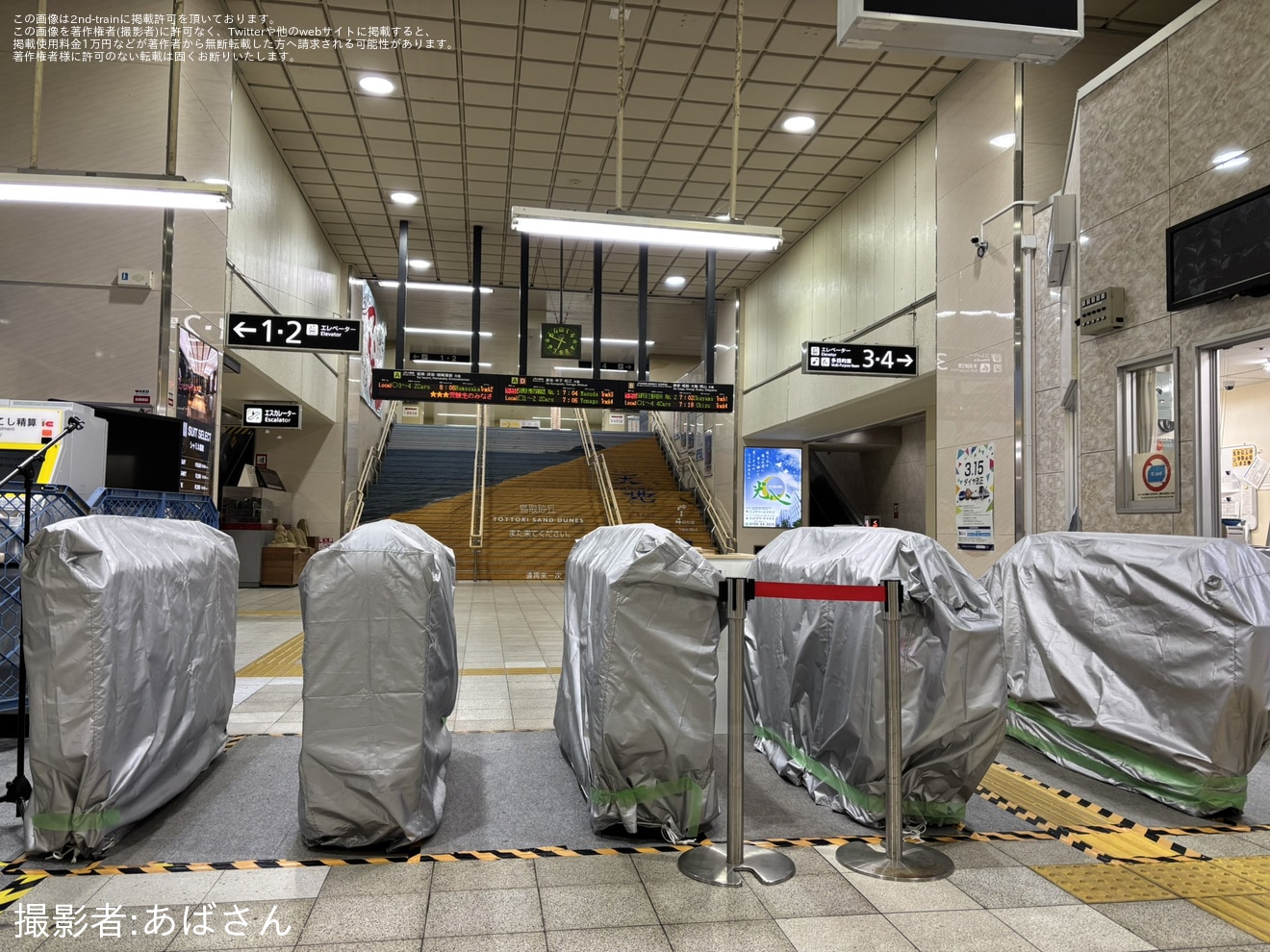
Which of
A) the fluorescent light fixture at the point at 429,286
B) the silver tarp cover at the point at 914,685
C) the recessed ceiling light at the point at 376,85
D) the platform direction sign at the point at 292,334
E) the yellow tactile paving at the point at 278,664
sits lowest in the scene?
the yellow tactile paving at the point at 278,664

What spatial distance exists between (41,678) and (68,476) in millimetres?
2712

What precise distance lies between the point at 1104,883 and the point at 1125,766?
1.09 meters

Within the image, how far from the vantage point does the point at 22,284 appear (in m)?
6.22

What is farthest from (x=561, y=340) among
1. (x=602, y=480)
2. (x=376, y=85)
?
(x=376, y=85)

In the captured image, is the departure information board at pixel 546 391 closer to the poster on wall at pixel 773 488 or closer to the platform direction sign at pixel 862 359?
the platform direction sign at pixel 862 359

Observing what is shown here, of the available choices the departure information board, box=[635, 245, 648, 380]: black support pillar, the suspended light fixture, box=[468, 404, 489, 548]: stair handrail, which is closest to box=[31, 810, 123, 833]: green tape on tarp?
the suspended light fixture

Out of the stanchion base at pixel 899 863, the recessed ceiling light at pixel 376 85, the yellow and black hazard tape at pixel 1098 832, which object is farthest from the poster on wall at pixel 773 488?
the stanchion base at pixel 899 863

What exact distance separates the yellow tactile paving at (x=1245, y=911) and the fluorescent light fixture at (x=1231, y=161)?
3.68 metres

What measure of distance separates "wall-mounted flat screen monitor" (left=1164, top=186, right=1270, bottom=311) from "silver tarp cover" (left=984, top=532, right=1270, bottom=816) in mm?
1664

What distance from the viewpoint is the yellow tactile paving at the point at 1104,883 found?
244 cm

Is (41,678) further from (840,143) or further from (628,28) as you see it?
(840,143)

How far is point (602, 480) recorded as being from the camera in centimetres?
1569

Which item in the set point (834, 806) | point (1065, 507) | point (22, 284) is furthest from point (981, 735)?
point (22, 284)

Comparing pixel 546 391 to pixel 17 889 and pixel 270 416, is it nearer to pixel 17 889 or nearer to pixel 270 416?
pixel 270 416
